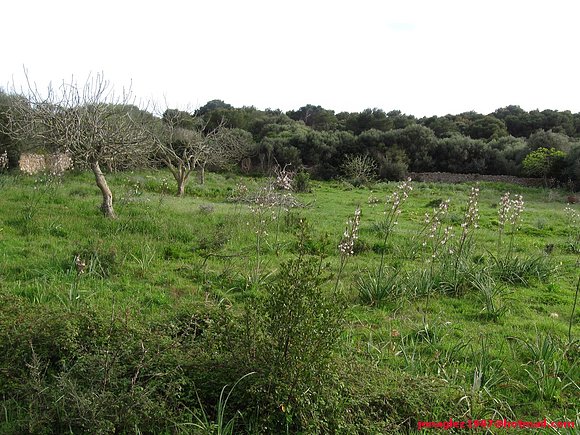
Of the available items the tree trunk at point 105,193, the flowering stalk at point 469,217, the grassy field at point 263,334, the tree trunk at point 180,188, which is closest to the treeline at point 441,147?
the tree trunk at point 180,188

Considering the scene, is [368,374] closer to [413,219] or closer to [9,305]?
[9,305]

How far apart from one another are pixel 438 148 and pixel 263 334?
37997 mm

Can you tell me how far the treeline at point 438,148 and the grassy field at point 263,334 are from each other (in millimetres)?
21354

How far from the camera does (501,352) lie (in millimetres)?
4801

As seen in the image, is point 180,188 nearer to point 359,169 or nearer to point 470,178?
point 359,169

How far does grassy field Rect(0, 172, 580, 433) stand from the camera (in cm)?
→ 293

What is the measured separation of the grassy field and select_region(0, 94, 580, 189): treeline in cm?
2135

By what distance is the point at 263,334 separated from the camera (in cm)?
324

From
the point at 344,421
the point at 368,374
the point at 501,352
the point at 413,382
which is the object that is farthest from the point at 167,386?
the point at 501,352

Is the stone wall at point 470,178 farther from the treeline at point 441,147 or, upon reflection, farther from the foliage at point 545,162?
the treeline at point 441,147

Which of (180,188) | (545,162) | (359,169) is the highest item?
(545,162)

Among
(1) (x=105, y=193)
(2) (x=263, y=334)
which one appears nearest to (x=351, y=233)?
(2) (x=263, y=334)

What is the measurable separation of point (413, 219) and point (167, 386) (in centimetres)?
1243

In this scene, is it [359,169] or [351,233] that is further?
[359,169]
